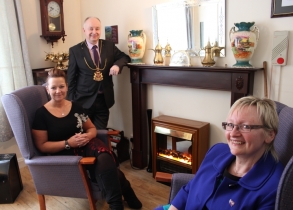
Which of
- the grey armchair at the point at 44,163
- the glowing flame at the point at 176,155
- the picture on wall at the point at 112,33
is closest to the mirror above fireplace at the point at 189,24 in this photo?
the picture on wall at the point at 112,33

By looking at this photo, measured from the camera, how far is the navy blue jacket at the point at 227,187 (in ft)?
3.38

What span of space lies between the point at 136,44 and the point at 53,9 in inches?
41.3

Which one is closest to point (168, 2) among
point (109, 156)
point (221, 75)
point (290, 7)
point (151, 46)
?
point (151, 46)

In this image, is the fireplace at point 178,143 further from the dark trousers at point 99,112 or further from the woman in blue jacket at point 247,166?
the woman in blue jacket at point 247,166

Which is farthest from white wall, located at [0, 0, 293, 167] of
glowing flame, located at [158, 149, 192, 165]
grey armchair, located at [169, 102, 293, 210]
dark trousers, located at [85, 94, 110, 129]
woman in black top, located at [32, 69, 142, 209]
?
woman in black top, located at [32, 69, 142, 209]

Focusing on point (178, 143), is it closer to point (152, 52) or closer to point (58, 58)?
point (152, 52)

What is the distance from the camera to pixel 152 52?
2.66 metres

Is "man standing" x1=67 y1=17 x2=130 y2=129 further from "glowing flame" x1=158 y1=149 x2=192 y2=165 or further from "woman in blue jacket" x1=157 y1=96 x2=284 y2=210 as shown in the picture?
"woman in blue jacket" x1=157 y1=96 x2=284 y2=210

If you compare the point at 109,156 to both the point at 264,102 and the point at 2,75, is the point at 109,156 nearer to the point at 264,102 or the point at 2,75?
the point at 264,102

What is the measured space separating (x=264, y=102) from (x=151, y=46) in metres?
1.67

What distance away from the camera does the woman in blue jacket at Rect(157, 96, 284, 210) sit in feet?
3.43

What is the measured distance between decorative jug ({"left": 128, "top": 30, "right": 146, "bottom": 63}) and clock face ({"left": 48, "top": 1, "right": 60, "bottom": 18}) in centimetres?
90

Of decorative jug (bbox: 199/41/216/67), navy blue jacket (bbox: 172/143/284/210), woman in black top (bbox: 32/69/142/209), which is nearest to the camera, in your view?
navy blue jacket (bbox: 172/143/284/210)

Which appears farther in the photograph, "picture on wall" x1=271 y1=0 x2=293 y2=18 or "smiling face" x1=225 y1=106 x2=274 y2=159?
"picture on wall" x1=271 y1=0 x2=293 y2=18
